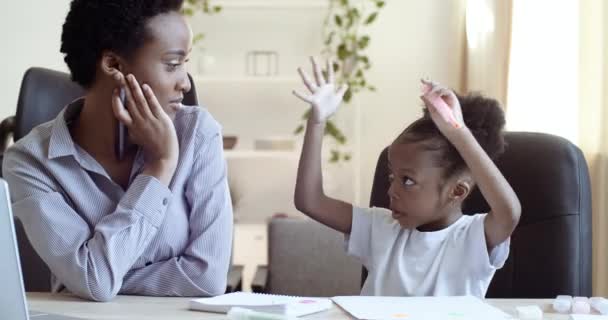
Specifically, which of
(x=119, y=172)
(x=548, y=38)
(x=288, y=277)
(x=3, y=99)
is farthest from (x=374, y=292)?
(x=3, y=99)

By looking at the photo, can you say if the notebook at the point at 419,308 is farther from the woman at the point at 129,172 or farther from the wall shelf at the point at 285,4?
the wall shelf at the point at 285,4

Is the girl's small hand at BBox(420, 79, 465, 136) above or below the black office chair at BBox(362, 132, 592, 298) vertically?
above

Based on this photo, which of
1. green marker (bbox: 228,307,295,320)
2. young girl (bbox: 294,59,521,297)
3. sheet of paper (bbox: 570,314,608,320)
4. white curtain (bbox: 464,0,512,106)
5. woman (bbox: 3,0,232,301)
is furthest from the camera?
white curtain (bbox: 464,0,512,106)

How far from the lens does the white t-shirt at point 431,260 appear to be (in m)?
1.67

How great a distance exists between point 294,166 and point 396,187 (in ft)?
9.60

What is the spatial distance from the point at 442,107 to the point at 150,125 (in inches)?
21.2

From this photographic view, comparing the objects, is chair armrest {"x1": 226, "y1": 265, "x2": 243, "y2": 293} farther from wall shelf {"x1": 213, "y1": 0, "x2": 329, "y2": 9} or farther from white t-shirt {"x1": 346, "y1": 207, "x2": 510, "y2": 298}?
wall shelf {"x1": 213, "y1": 0, "x2": 329, "y2": 9}

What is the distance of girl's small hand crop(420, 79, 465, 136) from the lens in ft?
5.28

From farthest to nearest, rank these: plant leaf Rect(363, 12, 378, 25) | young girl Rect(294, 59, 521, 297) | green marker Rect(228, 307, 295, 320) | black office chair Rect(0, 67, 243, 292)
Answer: plant leaf Rect(363, 12, 378, 25)
black office chair Rect(0, 67, 243, 292)
young girl Rect(294, 59, 521, 297)
green marker Rect(228, 307, 295, 320)

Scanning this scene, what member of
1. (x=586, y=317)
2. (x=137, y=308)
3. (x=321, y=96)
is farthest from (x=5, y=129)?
(x=586, y=317)

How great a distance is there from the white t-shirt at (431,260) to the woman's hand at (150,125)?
47 cm

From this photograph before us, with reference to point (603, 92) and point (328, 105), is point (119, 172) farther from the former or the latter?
point (603, 92)

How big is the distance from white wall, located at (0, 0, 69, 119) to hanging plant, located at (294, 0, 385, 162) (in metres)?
1.33

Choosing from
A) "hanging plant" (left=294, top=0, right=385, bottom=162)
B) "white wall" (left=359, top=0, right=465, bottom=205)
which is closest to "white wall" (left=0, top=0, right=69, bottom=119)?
"hanging plant" (left=294, top=0, right=385, bottom=162)
